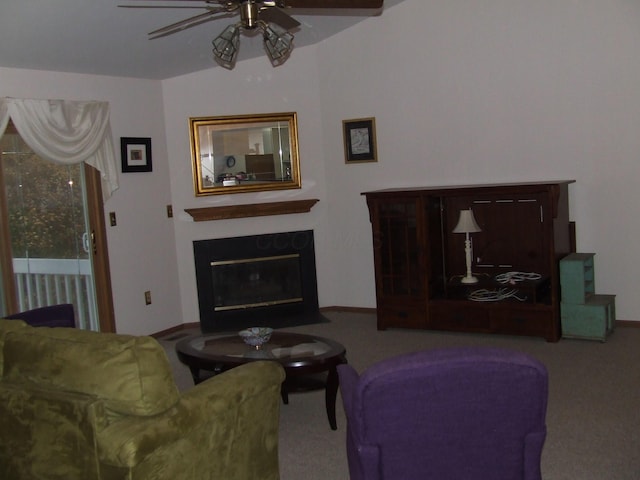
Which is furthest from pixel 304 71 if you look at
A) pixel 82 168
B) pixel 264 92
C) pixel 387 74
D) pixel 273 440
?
pixel 273 440

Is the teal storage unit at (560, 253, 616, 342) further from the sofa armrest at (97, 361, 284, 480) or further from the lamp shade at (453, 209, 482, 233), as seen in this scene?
the sofa armrest at (97, 361, 284, 480)

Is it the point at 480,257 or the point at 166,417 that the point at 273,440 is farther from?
the point at 480,257

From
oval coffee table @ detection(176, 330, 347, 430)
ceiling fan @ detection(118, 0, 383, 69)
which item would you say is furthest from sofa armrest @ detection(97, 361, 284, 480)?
ceiling fan @ detection(118, 0, 383, 69)

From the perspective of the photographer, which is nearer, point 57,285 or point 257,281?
point 57,285

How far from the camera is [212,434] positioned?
94.5 inches

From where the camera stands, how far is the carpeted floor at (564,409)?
3.09m

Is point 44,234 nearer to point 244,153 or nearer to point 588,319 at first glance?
point 244,153

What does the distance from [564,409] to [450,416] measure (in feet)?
6.22

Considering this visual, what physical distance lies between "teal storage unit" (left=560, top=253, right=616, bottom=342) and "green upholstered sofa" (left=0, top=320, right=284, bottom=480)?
3.10m

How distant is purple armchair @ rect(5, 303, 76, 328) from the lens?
12.3 ft

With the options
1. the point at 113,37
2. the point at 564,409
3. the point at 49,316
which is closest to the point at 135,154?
the point at 113,37

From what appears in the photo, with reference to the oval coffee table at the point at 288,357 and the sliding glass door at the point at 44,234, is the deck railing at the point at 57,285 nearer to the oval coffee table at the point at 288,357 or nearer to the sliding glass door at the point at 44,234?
the sliding glass door at the point at 44,234

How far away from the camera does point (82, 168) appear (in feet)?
17.3

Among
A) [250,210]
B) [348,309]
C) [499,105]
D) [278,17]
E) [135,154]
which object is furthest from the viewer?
[348,309]
